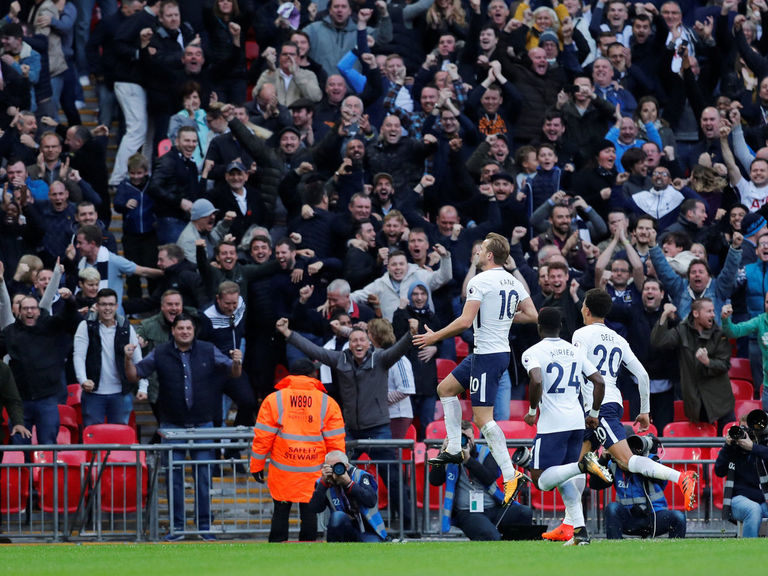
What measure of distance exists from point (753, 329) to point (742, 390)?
1.12 m

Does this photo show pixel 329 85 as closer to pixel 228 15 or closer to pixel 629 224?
pixel 228 15

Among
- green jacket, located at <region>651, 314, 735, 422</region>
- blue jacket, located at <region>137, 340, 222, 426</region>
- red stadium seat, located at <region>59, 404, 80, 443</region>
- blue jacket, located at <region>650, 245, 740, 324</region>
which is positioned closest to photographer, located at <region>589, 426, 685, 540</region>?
green jacket, located at <region>651, 314, 735, 422</region>

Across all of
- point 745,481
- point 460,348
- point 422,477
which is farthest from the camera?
point 460,348

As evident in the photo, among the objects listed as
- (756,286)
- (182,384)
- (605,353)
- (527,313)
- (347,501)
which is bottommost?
(347,501)

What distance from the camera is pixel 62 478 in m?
16.6

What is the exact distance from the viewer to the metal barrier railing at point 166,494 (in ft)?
52.1

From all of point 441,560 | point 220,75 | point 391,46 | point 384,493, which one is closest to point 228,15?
point 220,75

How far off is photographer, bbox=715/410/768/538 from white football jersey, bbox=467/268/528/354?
3.08m

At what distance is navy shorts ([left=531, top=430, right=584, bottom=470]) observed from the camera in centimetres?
1342

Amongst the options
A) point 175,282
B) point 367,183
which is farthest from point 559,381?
point 367,183

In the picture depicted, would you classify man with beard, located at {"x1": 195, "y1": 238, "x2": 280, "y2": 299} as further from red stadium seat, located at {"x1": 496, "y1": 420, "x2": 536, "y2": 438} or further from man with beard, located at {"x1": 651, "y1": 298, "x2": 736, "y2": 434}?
man with beard, located at {"x1": 651, "y1": 298, "x2": 736, "y2": 434}

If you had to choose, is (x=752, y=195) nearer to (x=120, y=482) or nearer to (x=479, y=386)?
(x=479, y=386)

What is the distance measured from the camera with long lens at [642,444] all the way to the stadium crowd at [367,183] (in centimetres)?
298

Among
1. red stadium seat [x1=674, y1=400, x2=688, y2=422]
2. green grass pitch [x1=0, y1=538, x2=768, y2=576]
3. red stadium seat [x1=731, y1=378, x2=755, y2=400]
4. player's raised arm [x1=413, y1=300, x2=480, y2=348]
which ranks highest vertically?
player's raised arm [x1=413, y1=300, x2=480, y2=348]
